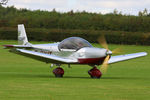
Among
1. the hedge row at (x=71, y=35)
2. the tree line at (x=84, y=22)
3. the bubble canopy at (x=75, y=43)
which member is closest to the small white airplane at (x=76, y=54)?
the bubble canopy at (x=75, y=43)

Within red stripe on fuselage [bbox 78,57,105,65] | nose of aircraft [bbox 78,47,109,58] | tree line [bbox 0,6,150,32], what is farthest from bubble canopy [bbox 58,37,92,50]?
tree line [bbox 0,6,150,32]

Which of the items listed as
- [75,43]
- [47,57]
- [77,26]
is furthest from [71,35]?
[47,57]

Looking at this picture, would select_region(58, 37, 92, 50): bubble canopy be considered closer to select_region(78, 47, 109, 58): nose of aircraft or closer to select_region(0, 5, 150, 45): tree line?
select_region(78, 47, 109, 58): nose of aircraft

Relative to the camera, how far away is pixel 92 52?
69.3ft

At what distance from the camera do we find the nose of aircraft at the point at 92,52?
20781 millimetres

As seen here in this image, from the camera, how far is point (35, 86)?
53.4 feet

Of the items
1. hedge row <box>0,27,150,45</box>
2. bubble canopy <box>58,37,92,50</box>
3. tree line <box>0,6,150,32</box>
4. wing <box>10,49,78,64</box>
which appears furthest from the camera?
tree line <box>0,6,150,32</box>

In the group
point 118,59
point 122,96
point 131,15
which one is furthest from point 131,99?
point 131,15

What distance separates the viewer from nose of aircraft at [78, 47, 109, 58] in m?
20.8

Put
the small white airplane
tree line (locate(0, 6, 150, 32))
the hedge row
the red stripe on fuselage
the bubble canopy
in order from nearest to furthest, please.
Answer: the small white airplane
the red stripe on fuselage
the bubble canopy
the hedge row
tree line (locate(0, 6, 150, 32))

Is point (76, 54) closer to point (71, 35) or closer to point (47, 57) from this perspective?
point (47, 57)

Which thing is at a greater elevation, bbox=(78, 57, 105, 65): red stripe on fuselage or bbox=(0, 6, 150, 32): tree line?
bbox=(78, 57, 105, 65): red stripe on fuselage

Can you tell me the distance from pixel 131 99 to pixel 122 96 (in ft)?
2.13

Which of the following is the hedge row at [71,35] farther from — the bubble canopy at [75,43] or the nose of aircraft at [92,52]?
the nose of aircraft at [92,52]
